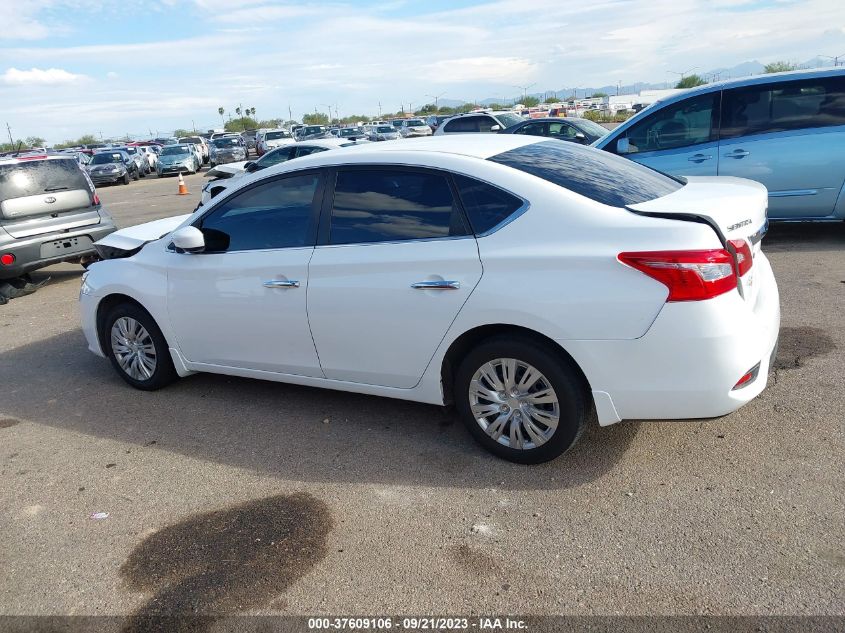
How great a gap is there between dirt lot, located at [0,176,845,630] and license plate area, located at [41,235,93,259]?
4.39 m

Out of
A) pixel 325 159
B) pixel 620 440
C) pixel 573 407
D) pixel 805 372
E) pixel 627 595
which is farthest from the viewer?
pixel 805 372

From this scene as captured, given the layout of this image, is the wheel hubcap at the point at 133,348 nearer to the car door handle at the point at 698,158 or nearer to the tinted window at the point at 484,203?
the tinted window at the point at 484,203

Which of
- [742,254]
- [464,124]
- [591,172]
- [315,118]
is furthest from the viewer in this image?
[315,118]

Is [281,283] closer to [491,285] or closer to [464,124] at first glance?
[491,285]

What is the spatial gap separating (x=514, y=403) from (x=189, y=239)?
2.36 m

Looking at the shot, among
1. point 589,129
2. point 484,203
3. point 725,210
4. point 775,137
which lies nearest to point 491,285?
point 484,203

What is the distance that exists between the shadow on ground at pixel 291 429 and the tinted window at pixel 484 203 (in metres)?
1.30

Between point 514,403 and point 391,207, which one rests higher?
point 391,207

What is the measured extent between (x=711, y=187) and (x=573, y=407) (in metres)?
1.66

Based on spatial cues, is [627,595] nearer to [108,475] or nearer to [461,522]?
[461,522]

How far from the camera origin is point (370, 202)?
4102 mm

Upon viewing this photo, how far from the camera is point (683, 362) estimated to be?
128 inches

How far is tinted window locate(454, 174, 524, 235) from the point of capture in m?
3.66

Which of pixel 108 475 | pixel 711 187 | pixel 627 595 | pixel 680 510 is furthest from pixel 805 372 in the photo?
pixel 108 475
